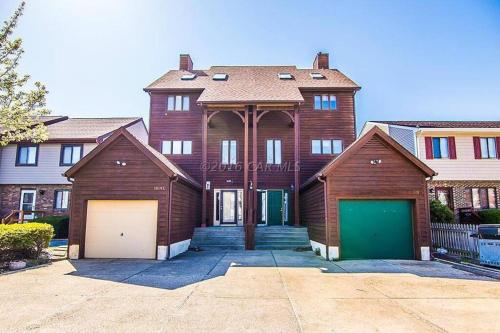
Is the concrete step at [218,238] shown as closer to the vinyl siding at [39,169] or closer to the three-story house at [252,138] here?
the three-story house at [252,138]

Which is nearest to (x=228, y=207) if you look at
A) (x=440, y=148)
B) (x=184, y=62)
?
(x=184, y=62)

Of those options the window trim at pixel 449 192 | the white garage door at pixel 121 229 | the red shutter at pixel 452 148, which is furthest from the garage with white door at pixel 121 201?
the red shutter at pixel 452 148

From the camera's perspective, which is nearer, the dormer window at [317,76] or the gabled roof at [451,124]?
the gabled roof at [451,124]

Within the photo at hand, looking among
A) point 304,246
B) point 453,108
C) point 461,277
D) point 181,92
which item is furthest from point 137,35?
point 453,108

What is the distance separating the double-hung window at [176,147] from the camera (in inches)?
740

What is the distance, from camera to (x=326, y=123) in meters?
19.2

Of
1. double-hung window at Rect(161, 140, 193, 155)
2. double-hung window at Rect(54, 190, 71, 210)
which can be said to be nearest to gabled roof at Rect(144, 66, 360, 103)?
double-hung window at Rect(161, 140, 193, 155)

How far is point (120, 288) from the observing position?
7.29 meters

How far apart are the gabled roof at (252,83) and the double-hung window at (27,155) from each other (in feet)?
27.8

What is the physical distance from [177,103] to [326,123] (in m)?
8.83

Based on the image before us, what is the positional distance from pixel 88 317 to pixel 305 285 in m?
4.60

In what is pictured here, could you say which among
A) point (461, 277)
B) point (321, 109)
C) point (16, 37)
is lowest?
point (461, 277)

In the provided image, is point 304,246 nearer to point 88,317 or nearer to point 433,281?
point 433,281

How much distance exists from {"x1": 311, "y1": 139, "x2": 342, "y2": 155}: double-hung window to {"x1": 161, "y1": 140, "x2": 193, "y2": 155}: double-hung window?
23.4ft
